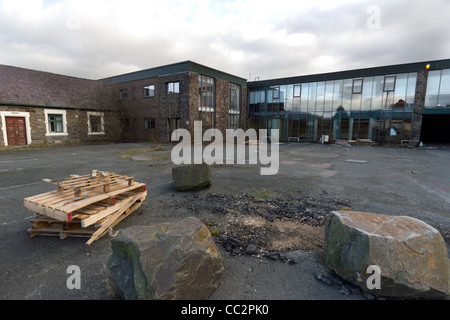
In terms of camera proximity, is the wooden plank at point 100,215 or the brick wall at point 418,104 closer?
the wooden plank at point 100,215

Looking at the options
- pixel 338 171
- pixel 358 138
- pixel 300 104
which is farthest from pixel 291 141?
pixel 338 171

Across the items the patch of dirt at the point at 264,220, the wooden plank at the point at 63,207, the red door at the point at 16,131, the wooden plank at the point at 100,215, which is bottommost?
the patch of dirt at the point at 264,220

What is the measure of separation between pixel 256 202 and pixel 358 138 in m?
22.9

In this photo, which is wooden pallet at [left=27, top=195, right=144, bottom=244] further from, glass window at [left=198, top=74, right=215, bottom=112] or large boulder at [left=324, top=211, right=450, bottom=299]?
glass window at [left=198, top=74, right=215, bottom=112]

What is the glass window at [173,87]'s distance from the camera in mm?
22609

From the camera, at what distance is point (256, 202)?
5922mm

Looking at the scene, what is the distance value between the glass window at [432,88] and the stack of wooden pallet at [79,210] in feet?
89.3

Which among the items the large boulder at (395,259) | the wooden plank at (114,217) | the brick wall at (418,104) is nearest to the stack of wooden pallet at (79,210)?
the wooden plank at (114,217)

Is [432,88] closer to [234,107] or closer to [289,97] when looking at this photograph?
[289,97]

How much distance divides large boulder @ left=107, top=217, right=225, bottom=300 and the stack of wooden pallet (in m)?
1.43

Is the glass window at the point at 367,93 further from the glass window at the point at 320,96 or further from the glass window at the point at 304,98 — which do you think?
the glass window at the point at 304,98

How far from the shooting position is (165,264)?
98.4 inches
